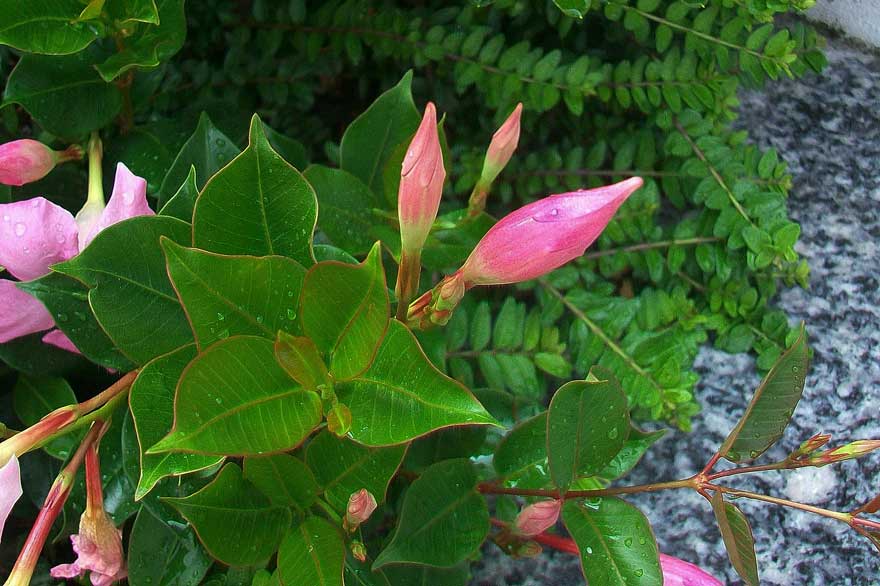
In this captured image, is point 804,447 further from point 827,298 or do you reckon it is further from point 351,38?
point 351,38

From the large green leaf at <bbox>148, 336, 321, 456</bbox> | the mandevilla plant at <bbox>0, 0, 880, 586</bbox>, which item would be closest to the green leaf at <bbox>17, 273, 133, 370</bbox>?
the mandevilla plant at <bbox>0, 0, 880, 586</bbox>

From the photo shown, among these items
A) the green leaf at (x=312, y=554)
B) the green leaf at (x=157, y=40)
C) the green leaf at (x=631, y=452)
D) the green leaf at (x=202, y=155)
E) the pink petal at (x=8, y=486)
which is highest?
the green leaf at (x=157, y=40)

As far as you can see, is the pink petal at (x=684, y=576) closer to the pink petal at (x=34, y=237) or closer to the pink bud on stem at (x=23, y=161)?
the pink petal at (x=34, y=237)

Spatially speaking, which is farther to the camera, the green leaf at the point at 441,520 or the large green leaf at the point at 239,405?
the green leaf at the point at 441,520

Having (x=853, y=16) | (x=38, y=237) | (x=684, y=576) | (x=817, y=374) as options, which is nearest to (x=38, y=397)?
(x=38, y=237)

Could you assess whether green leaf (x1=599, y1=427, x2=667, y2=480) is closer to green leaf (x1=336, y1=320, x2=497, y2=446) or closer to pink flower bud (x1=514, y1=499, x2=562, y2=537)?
pink flower bud (x1=514, y1=499, x2=562, y2=537)

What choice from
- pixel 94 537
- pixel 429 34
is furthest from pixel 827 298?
pixel 94 537

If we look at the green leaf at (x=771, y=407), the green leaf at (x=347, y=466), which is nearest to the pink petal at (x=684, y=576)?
the green leaf at (x=771, y=407)
